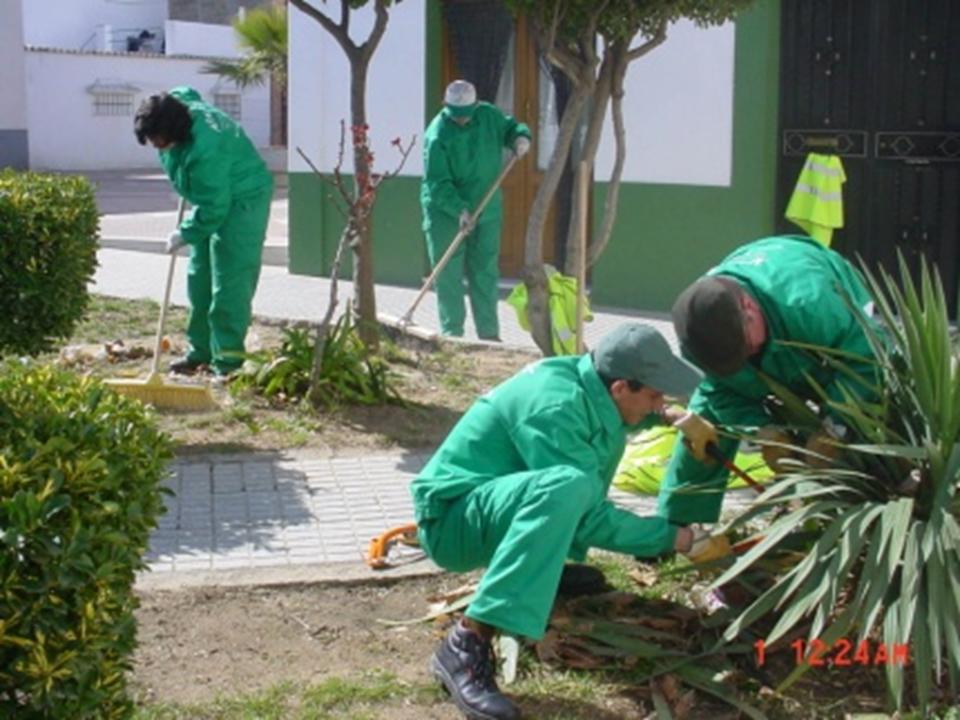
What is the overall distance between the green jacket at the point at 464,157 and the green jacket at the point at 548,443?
5911 millimetres

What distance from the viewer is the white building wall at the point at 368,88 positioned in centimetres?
1340

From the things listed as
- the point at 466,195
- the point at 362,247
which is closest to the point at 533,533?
the point at 362,247

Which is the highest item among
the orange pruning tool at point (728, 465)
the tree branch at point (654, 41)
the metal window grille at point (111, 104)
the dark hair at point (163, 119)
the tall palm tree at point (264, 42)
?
the tall palm tree at point (264, 42)

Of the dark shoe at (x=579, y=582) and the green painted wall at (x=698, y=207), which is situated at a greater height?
the green painted wall at (x=698, y=207)

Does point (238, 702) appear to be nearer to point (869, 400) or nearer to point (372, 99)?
point (869, 400)

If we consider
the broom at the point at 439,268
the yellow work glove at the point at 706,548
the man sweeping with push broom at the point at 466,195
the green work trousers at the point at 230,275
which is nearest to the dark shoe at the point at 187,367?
the green work trousers at the point at 230,275

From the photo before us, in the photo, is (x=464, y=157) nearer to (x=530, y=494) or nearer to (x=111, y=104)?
(x=530, y=494)

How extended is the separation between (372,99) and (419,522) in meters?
9.55

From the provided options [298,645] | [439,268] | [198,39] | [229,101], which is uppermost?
[198,39]

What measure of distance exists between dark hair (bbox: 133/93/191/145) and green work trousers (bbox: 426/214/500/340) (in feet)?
8.57

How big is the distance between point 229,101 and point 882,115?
102 ft

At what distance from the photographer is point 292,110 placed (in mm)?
14180

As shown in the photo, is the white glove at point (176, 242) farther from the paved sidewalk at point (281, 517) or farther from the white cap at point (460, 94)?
the white cap at point (460, 94)

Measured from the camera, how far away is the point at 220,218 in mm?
8438
